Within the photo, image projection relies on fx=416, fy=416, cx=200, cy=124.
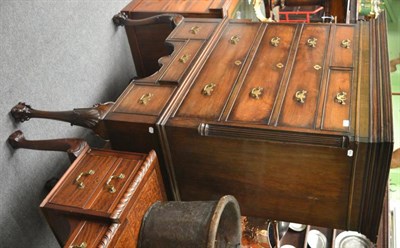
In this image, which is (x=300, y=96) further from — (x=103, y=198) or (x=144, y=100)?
(x=103, y=198)

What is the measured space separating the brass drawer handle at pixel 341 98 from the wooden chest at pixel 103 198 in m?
0.70

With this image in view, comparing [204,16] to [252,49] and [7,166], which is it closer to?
[252,49]

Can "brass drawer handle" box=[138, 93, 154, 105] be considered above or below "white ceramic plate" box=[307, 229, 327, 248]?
above

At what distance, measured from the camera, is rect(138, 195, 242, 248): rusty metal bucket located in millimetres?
1327

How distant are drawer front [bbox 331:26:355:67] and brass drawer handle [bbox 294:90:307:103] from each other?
240mm

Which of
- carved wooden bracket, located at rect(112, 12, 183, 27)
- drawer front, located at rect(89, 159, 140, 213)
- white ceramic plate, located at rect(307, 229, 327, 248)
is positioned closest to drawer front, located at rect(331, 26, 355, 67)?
carved wooden bracket, located at rect(112, 12, 183, 27)

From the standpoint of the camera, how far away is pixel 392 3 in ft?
16.4

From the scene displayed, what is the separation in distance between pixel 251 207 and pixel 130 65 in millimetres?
1382

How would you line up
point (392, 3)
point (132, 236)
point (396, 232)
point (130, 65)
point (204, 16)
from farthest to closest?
point (392, 3)
point (396, 232)
point (130, 65)
point (204, 16)
point (132, 236)

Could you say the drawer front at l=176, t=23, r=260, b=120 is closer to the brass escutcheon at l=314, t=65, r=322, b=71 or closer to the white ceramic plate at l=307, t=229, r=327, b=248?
the brass escutcheon at l=314, t=65, r=322, b=71

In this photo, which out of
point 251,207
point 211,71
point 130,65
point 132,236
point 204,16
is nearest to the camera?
point 132,236

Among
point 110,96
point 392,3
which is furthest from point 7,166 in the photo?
point 392,3

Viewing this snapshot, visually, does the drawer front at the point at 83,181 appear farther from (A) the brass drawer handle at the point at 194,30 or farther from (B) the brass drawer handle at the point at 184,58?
(A) the brass drawer handle at the point at 194,30

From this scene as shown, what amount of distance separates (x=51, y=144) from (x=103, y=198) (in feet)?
1.35
